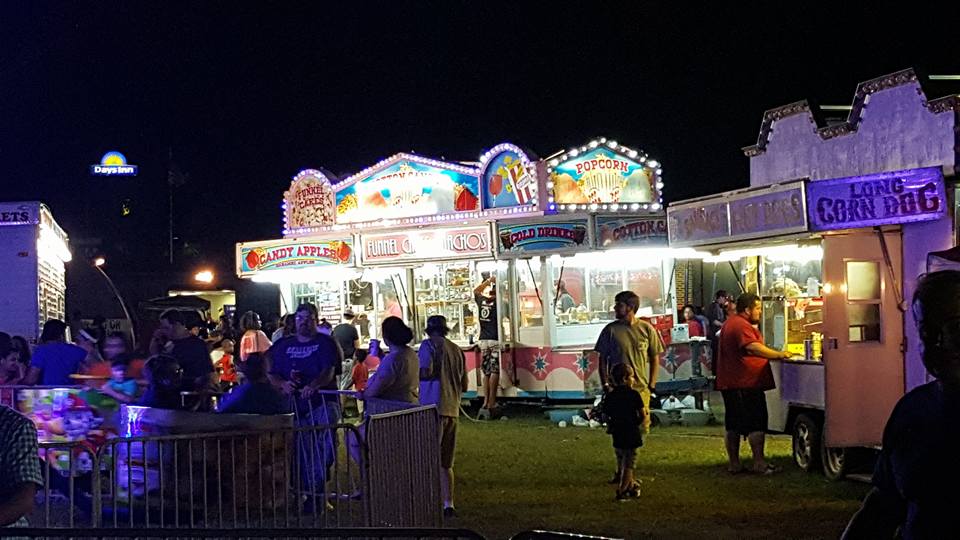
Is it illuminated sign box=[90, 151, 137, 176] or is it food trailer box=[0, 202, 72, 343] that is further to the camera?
illuminated sign box=[90, 151, 137, 176]

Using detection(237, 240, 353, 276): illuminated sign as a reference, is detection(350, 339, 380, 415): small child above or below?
below

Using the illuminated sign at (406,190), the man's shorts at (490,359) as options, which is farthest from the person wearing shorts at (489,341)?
the illuminated sign at (406,190)

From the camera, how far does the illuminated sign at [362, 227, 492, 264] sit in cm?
2100

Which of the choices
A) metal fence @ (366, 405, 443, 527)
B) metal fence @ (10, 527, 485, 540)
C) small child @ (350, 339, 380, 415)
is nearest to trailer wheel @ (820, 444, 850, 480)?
metal fence @ (366, 405, 443, 527)

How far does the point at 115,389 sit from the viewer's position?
36.7 feet

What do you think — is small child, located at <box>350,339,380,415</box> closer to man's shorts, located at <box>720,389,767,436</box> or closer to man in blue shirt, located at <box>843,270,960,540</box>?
man's shorts, located at <box>720,389,767,436</box>

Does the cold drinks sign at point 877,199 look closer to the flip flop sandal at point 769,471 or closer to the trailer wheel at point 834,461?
the trailer wheel at point 834,461

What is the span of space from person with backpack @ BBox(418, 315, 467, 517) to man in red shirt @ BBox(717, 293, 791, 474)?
10.4ft

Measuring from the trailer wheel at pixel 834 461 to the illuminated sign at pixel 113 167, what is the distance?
58.7m

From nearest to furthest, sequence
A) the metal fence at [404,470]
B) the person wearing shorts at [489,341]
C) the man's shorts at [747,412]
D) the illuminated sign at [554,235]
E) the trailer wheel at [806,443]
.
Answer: the metal fence at [404,470], the trailer wheel at [806,443], the man's shorts at [747,412], the illuminated sign at [554,235], the person wearing shorts at [489,341]

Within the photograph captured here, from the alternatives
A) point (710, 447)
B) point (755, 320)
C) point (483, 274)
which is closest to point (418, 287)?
point (483, 274)

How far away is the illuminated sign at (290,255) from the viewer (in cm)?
2333

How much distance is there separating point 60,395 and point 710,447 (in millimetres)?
7809

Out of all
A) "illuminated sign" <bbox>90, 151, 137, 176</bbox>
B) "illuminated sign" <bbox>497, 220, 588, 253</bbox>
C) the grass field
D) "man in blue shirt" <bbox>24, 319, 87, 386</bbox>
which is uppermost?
"illuminated sign" <bbox>90, 151, 137, 176</bbox>
